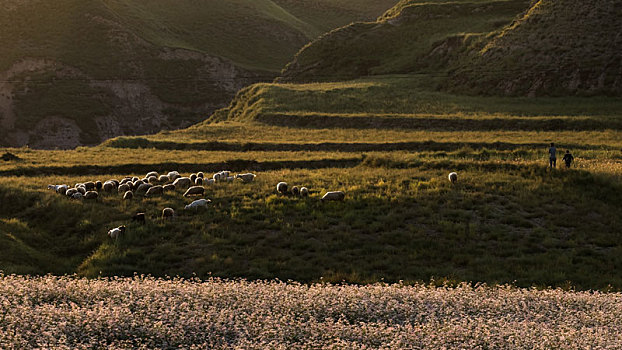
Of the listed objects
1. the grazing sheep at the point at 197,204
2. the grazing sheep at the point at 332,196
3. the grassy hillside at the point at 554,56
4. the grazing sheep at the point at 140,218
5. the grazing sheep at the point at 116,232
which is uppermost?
the grassy hillside at the point at 554,56

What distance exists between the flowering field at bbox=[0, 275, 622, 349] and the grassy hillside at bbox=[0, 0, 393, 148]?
94056 mm

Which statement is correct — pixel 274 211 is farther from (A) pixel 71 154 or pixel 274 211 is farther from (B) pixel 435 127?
(B) pixel 435 127

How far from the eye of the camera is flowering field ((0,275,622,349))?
10.4m

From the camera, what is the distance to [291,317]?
11.6m

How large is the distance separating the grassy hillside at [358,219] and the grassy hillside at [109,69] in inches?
2588

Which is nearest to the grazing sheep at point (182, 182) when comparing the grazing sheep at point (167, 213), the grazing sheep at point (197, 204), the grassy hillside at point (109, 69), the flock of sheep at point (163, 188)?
the flock of sheep at point (163, 188)

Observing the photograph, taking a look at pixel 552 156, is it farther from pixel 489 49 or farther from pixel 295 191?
pixel 489 49

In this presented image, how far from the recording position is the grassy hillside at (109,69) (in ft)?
338

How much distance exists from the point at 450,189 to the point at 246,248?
39.4ft

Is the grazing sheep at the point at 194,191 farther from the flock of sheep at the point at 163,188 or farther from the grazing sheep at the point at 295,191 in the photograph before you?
the grazing sheep at the point at 295,191

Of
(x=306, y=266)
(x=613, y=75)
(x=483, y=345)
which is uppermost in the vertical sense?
(x=613, y=75)

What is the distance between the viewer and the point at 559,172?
2895 centimetres

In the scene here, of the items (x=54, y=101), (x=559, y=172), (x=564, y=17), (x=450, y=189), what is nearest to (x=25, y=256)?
(x=450, y=189)

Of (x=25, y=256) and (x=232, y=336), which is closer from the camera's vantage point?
(x=232, y=336)
